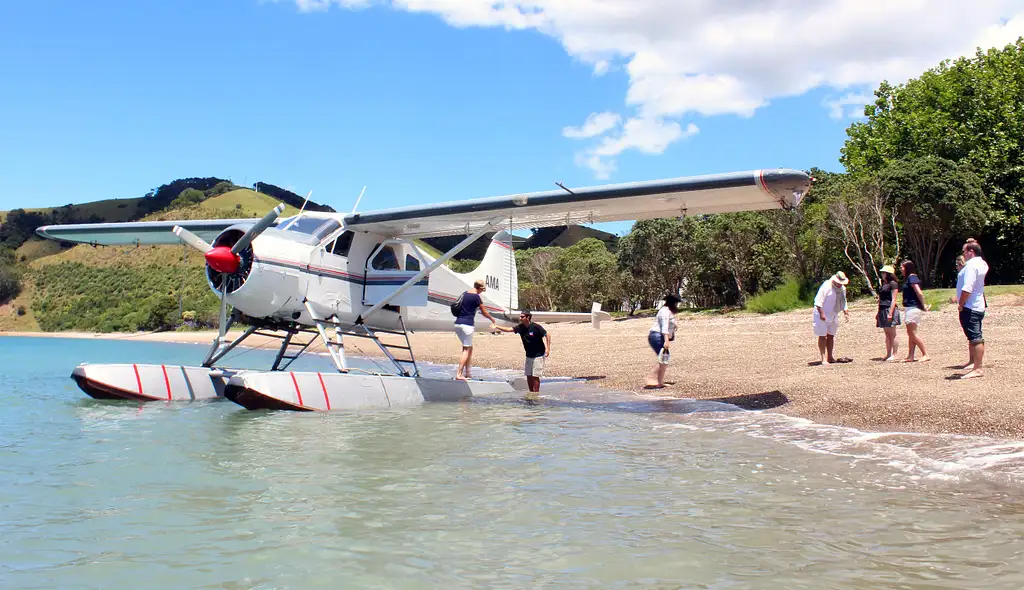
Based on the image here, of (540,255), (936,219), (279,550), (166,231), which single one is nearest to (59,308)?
(540,255)

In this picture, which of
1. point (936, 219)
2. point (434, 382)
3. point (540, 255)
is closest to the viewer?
point (434, 382)

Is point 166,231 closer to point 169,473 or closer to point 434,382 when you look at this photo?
point 434,382

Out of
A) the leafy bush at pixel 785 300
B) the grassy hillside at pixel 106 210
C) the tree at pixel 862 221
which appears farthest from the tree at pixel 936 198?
the grassy hillside at pixel 106 210

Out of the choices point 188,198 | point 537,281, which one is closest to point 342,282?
point 537,281

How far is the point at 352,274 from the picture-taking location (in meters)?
11.0

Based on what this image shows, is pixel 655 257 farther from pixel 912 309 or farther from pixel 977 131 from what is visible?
pixel 912 309

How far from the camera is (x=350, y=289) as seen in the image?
10.9m

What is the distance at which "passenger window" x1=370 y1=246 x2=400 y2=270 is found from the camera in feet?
37.7

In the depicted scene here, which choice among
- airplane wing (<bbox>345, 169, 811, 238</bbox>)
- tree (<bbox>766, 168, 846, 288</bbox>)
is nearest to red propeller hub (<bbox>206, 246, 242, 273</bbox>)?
airplane wing (<bbox>345, 169, 811, 238</bbox>)

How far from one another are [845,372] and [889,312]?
4.43 feet

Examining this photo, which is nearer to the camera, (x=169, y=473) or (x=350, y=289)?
(x=169, y=473)

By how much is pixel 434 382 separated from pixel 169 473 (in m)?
5.56

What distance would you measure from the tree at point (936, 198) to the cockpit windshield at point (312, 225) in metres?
26.3

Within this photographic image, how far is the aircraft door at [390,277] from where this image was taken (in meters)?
11.2
